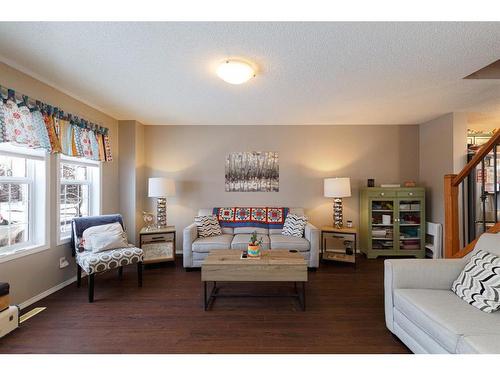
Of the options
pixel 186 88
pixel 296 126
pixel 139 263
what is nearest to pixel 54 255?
pixel 139 263

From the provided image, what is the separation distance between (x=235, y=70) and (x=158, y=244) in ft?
9.04

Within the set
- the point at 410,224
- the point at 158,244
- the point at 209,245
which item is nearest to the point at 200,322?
the point at 209,245

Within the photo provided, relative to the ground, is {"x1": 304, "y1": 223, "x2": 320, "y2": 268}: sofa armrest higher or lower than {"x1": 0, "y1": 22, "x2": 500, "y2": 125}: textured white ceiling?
lower

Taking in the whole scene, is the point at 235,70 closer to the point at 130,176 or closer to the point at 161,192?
the point at 161,192

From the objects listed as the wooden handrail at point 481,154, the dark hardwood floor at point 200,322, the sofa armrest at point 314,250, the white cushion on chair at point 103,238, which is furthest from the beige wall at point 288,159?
the wooden handrail at point 481,154

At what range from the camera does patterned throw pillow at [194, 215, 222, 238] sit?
11.7ft

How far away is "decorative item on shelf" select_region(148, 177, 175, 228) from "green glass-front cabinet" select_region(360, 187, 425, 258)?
325cm

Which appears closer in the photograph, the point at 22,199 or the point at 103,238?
the point at 22,199

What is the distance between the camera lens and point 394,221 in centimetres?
377

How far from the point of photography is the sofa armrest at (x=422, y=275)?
1.78 metres

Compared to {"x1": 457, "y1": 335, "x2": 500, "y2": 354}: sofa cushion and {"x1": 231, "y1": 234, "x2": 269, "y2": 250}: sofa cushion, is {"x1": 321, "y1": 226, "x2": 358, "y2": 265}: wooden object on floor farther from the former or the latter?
{"x1": 457, "y1": 335, "x2": 500, "y2": 354}: sofa cushion

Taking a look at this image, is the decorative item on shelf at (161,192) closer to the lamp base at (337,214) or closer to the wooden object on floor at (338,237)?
the wooden object on floor at (338,237)

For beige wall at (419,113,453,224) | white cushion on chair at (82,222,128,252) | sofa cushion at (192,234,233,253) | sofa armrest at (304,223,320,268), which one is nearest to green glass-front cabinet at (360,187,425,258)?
beige wall at (419,113,453,224)

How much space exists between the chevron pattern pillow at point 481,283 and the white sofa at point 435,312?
0.15ft
